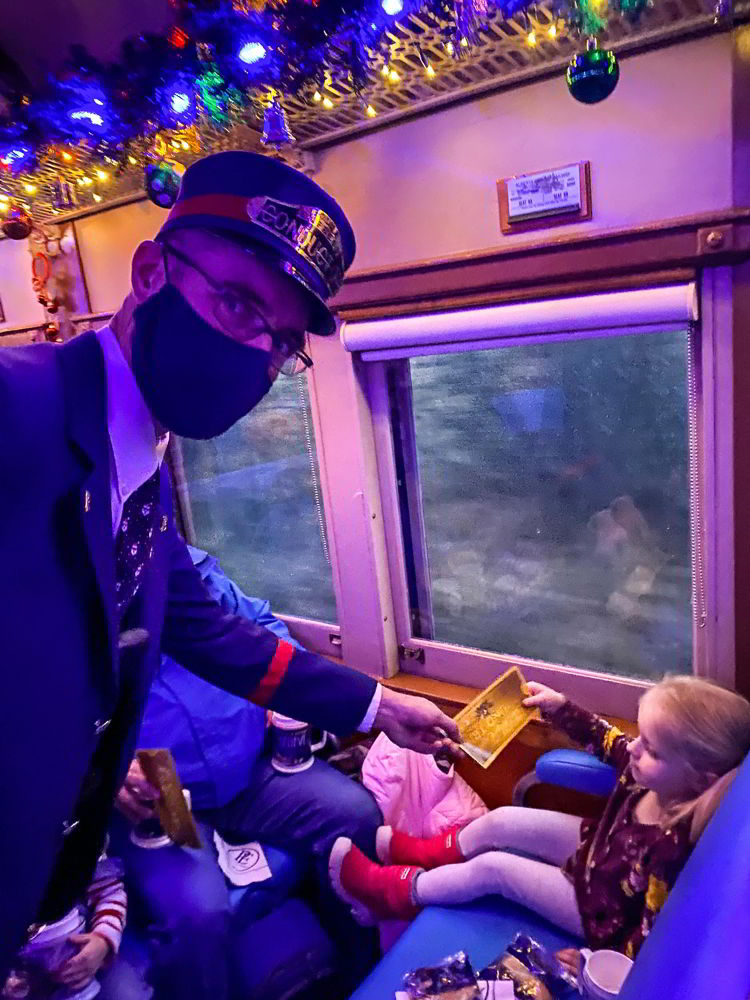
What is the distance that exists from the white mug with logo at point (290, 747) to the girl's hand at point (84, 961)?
820 millimetres

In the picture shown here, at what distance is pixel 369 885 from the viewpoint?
2.27m

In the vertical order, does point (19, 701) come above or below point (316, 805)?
above

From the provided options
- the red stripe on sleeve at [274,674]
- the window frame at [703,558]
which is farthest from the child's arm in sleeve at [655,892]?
the red stripe on sleeve at [274,674]

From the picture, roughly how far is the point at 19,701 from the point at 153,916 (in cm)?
143

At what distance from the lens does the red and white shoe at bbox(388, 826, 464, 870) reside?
231cm

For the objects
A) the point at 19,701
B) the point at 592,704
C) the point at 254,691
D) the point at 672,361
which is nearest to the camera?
the point at 19,701

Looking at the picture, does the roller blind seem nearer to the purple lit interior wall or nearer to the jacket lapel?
the purple lit interior wall

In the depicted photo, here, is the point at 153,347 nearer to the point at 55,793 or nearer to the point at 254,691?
the point at 55,793

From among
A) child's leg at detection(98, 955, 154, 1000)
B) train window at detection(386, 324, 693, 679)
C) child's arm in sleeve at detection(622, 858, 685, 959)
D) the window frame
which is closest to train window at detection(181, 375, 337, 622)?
the window frame

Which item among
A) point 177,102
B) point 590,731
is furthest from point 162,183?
point 590,731

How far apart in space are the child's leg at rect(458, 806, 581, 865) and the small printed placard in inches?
66.3

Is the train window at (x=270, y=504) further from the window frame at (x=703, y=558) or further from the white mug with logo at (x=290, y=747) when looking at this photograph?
the white mug with logo at (x=290, y=747)

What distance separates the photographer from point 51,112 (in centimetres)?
223

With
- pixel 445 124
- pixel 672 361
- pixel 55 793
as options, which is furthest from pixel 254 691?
pixel 445 124
